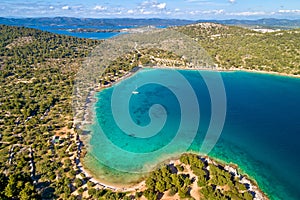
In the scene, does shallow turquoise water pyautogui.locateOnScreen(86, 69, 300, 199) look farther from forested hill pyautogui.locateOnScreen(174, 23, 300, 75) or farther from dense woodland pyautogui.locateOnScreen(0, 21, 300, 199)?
forested hill pyautogui.locateOnScreen(174, 23, 300, 75)

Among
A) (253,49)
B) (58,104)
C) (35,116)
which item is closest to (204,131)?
(58,104)

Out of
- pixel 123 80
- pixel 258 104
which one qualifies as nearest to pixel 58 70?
pixel 123 80

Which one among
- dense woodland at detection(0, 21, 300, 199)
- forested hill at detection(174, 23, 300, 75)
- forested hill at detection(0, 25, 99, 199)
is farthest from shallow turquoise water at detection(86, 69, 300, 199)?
forested hill at detection(174, 23, 300, 75)

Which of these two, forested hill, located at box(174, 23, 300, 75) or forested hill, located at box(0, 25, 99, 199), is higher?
forested hill, located at box(174, 23, 300, 75)

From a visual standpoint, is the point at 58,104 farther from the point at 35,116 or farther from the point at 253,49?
the point at 253,49

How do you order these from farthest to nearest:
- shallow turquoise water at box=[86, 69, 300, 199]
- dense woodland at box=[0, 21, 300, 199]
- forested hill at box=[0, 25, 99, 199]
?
shallow turquoise water at box=[86, 69, 300, 199] < forested hill at box=[0, 25, 99, 199] < dense woodland at box=[0, 21, 300, 199]

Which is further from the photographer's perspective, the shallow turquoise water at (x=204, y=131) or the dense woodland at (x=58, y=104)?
the shallow turquoise water at (x=204, y=131)

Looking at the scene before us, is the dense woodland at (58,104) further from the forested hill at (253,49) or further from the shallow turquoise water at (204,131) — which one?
the shallow turquoise water at (204,131)

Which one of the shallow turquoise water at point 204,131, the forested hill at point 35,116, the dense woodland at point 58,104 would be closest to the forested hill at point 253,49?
the dense woodland at point 58,104

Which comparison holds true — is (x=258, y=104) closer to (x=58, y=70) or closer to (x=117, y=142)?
(x=117, y=142)
